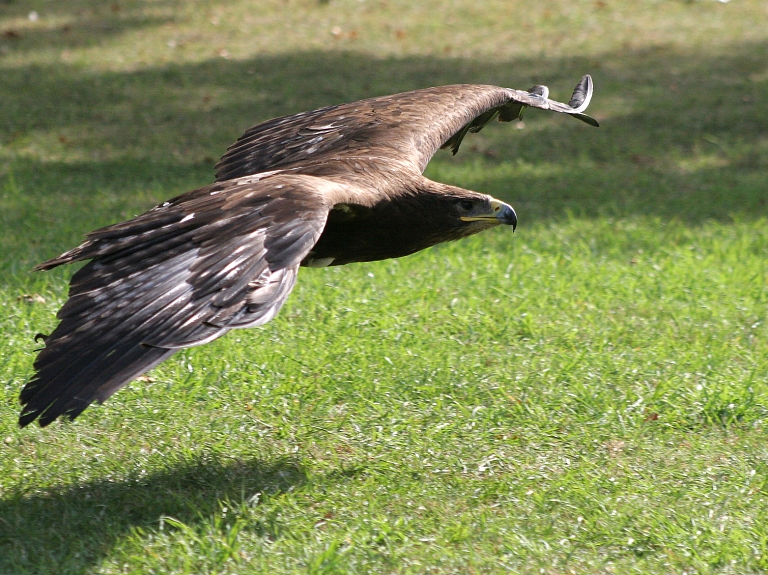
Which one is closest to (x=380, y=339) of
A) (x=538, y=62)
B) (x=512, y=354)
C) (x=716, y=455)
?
(x=512, y=354)

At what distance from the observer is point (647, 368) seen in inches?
228

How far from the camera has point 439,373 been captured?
560 centimetres

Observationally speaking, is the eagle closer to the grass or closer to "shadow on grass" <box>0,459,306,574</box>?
"shadow on grass" <box>0,459,306,574</box>

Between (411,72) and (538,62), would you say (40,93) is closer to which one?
(411,72)

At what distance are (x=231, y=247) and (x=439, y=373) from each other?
2.00 m

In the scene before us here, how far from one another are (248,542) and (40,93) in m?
8.47

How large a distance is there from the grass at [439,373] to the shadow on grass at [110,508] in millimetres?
13

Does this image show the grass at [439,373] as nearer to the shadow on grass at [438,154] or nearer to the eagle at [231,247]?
the shadow on grass at [438,154]

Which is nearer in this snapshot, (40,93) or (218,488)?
(218,488)

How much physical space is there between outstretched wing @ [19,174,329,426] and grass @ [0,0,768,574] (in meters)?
0.83

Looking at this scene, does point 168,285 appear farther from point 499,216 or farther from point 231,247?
point 499,216

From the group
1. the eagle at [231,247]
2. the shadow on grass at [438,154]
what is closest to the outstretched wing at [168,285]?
the eagle at [231,247]

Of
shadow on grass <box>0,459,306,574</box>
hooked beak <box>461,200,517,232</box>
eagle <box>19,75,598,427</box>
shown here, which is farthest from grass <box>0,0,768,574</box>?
hooked beak <box>461,200,517,232</box>

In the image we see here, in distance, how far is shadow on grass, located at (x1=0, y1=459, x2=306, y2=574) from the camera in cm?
392
